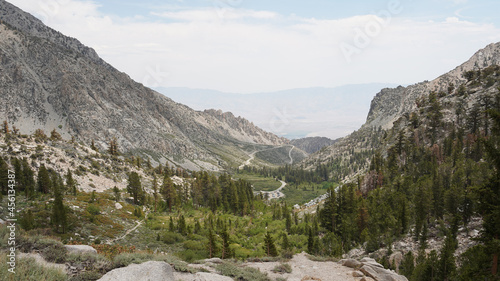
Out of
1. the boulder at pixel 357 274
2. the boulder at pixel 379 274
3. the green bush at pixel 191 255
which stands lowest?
the green bush at pixel 191 255

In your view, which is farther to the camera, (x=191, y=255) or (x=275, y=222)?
(x=275, y=222)

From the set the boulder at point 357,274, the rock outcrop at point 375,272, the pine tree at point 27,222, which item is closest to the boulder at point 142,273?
the boulder at point 357,274

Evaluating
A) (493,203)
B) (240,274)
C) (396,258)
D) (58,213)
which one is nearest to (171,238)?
(58,213)

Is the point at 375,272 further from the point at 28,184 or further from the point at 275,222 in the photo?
the point at 28,184

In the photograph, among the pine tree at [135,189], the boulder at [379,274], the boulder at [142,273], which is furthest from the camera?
the pine tree at [135,189]

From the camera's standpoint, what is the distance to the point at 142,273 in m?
14.3

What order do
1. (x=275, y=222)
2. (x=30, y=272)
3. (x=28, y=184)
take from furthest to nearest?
(x=275, y=222)
(x=28, y=184)
(x=30, y=272)

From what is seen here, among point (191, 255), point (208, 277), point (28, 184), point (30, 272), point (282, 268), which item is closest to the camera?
point (30, 272)

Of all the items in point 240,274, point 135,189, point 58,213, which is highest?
point 240,274

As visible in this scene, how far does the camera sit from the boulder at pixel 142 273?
13.8 m

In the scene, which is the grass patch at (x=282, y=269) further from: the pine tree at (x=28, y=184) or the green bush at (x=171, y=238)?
the pine tree at (x=28, y=184)

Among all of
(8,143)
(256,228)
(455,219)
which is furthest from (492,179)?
(8,143)

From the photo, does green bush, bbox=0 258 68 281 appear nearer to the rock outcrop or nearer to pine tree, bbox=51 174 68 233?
the rock outcrop

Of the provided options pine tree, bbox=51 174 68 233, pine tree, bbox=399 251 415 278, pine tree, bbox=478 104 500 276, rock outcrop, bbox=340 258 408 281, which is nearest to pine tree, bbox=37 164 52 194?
pine tree, bbox=51 174 68 233
